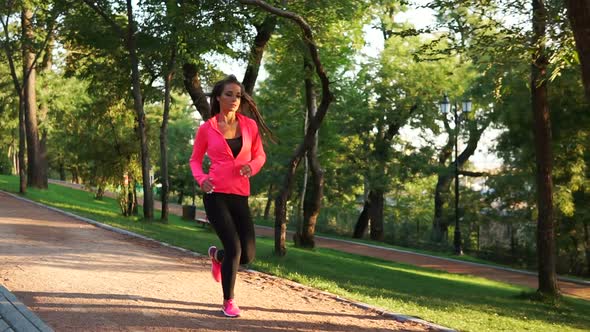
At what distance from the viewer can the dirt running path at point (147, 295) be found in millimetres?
5348

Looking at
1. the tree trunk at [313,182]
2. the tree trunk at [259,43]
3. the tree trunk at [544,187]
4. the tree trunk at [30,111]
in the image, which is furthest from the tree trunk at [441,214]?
the tree trunk at [30,111]

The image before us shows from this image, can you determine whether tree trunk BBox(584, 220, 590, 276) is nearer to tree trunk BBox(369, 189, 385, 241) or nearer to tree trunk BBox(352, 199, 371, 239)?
tree trunk BBox(369, 189, 385, 241)

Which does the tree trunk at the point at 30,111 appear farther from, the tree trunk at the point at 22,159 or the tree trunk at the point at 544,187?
the tree trunk at the point at 544,187

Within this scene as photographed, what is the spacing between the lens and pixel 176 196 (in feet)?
205

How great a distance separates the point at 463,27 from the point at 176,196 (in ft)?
175

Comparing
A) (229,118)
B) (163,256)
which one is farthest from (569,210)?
(229,118)

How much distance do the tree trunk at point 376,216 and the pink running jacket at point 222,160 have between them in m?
26.4

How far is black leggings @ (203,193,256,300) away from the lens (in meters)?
5.38

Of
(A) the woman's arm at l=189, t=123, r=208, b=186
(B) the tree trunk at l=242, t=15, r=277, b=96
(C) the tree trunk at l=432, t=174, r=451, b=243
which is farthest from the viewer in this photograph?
(C) the tree trunk at l=432, t=174, r=451, b=243

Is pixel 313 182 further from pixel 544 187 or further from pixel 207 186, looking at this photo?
pixel 207 186

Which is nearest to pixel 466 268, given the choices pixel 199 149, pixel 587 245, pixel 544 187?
pixel 587 245

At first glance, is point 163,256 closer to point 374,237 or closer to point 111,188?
point 111,188

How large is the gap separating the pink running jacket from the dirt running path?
1.22 meters

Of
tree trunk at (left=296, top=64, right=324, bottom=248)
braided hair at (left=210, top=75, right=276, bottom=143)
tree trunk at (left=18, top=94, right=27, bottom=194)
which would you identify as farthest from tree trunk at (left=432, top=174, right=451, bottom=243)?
braided hair at (left=210, top=75, right=276, bottom=143)
